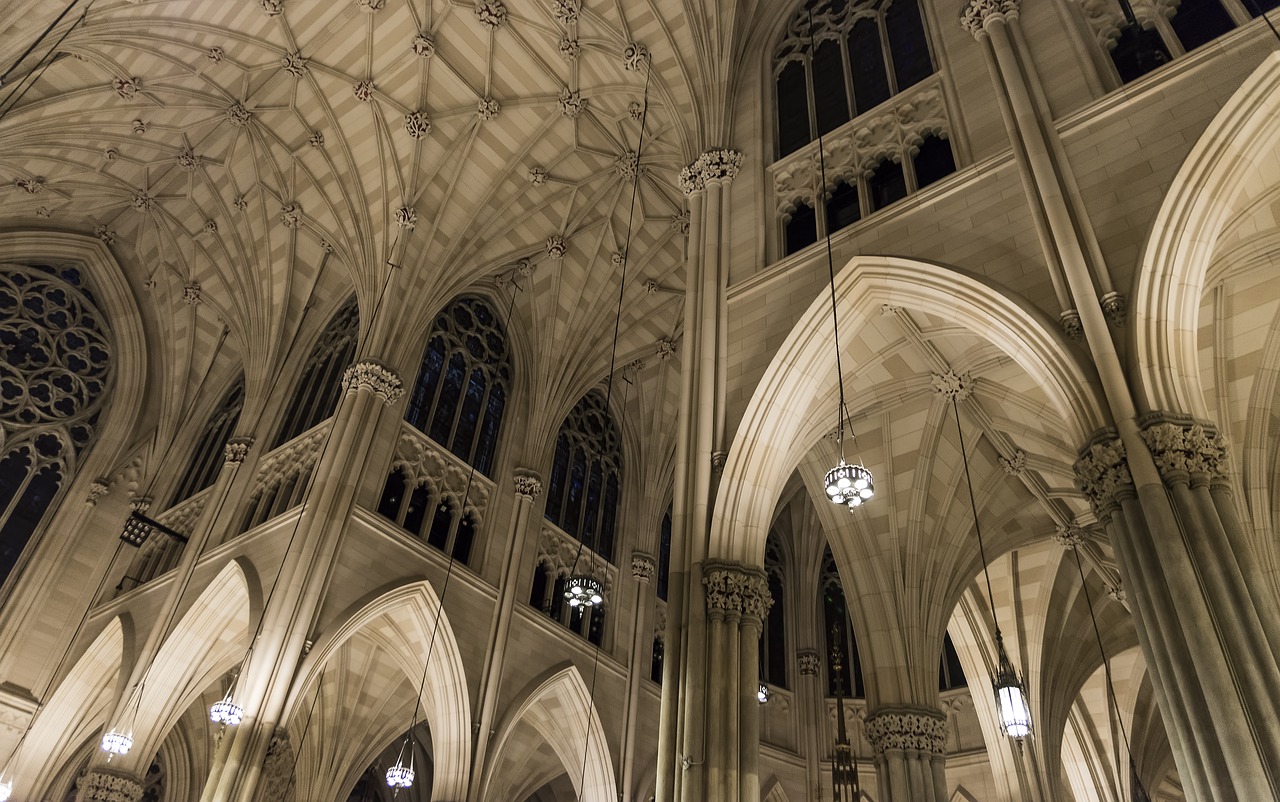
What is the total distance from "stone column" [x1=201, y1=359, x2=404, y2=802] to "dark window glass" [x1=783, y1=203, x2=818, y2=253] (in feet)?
29.1

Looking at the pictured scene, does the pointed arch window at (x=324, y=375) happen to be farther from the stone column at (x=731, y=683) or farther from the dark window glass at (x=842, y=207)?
the stone column at (x=731, y=683)

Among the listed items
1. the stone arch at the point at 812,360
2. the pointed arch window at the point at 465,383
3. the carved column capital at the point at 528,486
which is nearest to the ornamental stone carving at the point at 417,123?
the pointed arch window at the point at 465,383

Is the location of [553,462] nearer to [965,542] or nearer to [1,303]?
[965,542]

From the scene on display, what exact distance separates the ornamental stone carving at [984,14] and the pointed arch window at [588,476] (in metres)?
13.3

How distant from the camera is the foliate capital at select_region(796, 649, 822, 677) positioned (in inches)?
853

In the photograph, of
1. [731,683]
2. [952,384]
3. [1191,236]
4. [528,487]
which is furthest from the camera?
[528,487]

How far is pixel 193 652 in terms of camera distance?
640 inches

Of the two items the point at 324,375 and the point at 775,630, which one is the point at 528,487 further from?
the point at 775,630

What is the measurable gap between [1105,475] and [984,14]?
6887mm

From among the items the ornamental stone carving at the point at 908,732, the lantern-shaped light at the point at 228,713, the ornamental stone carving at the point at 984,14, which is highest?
the ornamental stone carving at the point at 984,14

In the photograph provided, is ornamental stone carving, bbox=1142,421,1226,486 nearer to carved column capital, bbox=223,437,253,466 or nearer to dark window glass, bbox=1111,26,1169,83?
dark window glass, bbox=1111,26,1169,83

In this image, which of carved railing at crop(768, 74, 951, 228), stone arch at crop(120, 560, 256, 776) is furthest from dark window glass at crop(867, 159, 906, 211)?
stone arch at crop(120, 560, 256, 776)

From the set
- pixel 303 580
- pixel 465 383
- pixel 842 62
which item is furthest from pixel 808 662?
pixel 842 62

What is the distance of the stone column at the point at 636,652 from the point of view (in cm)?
1809
